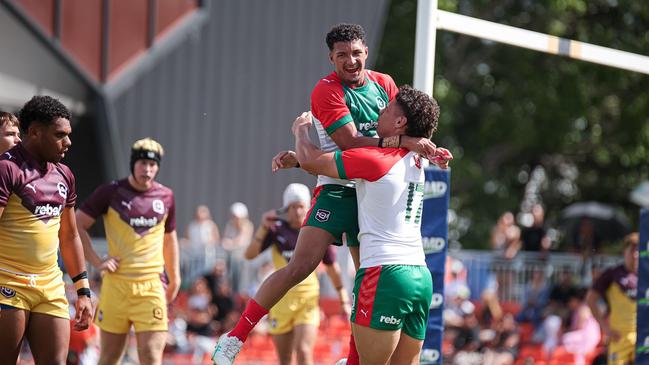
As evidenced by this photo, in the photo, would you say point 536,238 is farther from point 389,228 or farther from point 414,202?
point 389,228

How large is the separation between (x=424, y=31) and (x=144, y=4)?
11847 mm

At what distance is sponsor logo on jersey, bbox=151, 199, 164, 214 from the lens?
868 cm

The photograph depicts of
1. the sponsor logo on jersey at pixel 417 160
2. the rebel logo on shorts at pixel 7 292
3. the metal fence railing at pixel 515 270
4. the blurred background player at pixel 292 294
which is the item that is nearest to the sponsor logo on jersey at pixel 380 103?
the sponsor logo on jersey at pixel 417 160

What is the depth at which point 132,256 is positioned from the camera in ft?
28.3

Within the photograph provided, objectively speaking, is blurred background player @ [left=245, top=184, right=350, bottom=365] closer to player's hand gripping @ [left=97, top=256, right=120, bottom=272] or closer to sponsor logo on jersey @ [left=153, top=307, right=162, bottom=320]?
sponsor logo on jersey @ [left=153, top=307, right=162, bottom=320]

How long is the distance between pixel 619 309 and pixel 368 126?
5446 millimetres

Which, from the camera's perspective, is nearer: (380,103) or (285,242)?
(380,103)

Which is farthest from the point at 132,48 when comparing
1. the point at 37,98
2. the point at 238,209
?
the point at 37,98

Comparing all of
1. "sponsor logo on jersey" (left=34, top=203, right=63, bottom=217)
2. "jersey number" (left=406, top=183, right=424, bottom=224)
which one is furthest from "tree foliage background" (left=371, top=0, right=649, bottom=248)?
"sponsor logo on jersey" (left=34, top=203, right=63, bottom=217)

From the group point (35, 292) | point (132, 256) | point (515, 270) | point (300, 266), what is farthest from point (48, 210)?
point (515, 270)

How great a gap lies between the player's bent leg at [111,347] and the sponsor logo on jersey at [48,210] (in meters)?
2.26

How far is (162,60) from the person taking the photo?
773 inches

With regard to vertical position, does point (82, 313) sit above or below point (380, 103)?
below

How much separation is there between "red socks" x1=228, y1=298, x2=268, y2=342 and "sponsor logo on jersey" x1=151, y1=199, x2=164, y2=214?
2055 mm
